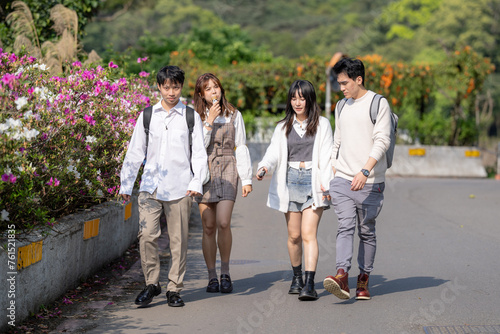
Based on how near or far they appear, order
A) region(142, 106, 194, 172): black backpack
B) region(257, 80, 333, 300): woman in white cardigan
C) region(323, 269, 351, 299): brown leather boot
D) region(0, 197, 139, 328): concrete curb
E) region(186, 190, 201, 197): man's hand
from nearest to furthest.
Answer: region(0, 197, 139, 328): concrete curb, region(323, 269, 351, 299): brown leather boot, region(186, 190, 201, 197): man's hand, region(142, 106, 194, 172): black backpack, region(257, 80, 333, 300): woman in white cardigan

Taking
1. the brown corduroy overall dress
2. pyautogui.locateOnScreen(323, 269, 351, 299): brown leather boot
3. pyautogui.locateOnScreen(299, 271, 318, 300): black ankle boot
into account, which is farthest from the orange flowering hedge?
pyautogui.locateOnScreen(323, 269, 351, 299): brown leather boot

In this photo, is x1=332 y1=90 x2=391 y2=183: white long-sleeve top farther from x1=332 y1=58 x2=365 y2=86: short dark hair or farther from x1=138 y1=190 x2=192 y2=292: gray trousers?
x1=138 y1=190 x2=192 y2=292: gray trousers

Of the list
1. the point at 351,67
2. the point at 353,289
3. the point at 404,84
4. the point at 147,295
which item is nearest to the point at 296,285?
the point at 353,289

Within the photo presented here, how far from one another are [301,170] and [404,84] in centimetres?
1654

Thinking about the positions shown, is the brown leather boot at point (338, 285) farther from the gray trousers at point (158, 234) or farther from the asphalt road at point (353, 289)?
the gray trousers at point (158, 234)

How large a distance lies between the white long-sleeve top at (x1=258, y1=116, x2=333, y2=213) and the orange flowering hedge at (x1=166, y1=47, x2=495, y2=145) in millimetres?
15537

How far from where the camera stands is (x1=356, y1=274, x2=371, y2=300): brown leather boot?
6258 mm

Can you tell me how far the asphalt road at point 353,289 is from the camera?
5.52 m

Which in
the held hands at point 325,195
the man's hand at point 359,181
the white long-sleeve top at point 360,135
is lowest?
the held hands at point 325,195

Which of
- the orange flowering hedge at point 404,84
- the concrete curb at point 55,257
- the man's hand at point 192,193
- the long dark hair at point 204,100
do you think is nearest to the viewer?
the concrete curb at point 55,257

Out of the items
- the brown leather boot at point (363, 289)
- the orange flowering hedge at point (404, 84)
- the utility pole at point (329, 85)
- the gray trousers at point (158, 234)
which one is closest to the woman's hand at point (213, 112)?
the gray trousers at point (158, 234)

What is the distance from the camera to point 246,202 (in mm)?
13281

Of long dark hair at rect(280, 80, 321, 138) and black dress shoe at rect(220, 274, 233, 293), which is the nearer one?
long dark hair at rect(280, 80, 321, 138)

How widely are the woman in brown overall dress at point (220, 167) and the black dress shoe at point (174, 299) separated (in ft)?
1.91
